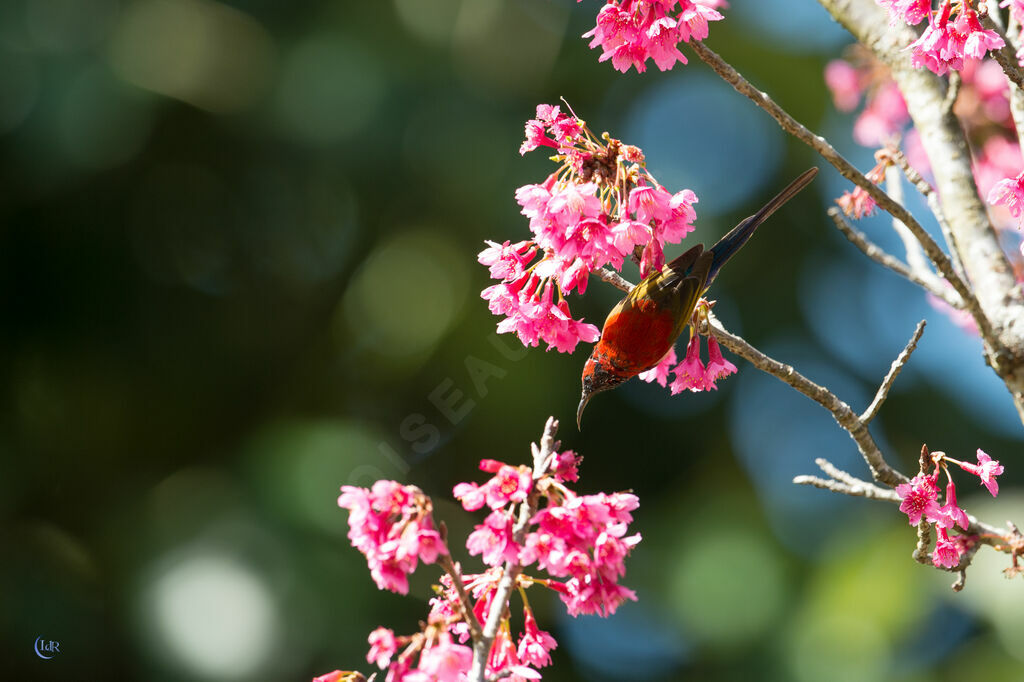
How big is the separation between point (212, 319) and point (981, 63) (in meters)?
4.35

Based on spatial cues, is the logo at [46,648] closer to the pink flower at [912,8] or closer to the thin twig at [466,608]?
the thin twig at [466,608]

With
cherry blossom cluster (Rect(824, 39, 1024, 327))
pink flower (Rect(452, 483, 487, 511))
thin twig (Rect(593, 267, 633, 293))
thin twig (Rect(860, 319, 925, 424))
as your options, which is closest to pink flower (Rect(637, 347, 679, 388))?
thin twig (Rect(593, 267, 633, 293))

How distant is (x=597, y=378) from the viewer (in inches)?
72.1

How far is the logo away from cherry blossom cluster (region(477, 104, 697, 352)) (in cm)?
374

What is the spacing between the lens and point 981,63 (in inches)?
113

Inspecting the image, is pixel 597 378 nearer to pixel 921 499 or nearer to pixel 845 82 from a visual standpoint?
pixel 921 499

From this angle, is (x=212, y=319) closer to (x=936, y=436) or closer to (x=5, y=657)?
(x=5, y=657)

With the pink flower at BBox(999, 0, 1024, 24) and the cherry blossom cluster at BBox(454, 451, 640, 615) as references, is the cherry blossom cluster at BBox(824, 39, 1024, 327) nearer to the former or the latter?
the pink flower at BBox(999, 0, 1024, 24)

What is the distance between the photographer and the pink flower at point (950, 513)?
1.44 m

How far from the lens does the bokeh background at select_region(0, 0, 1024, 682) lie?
15.9 feet

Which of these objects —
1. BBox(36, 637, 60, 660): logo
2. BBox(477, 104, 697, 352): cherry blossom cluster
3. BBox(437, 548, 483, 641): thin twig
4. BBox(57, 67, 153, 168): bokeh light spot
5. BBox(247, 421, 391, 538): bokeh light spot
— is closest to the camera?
BBox(437, 548, 483, 641): thin twig

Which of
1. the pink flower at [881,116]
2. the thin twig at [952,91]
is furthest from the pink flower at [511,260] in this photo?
the pink flower at [881,116]

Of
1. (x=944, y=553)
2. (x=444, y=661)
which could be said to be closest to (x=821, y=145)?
(x=944, y=553)

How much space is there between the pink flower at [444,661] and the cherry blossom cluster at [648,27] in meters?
0.96
